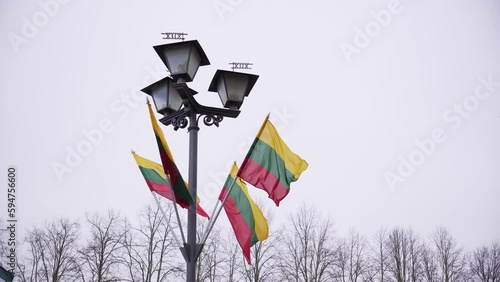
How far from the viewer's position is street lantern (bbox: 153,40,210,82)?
6.14 m

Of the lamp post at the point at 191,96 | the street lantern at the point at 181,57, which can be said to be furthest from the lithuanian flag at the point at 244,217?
the street lantern at the point at 181,57

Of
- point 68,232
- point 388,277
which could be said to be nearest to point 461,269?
point 388,277

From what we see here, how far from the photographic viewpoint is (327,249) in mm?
35688

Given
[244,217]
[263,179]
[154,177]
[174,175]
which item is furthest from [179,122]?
[244,217]

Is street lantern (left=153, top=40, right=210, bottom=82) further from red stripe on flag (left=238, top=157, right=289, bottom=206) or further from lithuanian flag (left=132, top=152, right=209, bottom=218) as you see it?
lithuanian flag (left=132, top=152, right=209, bottom=218)

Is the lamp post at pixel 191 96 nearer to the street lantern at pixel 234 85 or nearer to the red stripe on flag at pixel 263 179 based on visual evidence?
the street lantern at pixel 234 85

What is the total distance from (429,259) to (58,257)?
33.3m

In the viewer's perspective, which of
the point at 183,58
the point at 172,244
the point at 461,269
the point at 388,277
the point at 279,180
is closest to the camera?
the point at 183,58

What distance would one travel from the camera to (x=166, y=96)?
6.72m

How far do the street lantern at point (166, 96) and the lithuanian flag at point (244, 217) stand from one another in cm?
166

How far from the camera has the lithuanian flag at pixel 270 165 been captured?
7.61m

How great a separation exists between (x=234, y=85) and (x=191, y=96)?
0.64 metres

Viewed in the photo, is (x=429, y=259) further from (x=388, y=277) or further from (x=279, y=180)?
(x=279, y=180)

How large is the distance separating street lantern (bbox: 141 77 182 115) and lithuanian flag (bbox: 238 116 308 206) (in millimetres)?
1469
